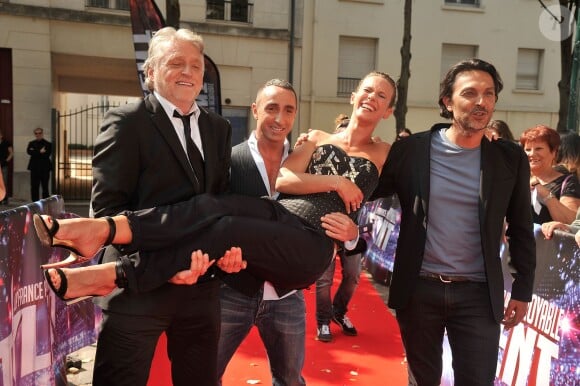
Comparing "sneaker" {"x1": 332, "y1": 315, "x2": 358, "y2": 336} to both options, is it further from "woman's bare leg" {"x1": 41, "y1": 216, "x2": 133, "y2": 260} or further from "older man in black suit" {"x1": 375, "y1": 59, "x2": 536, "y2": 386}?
"woman's bare leg" {"x1": 41, "y1": 216, "x2": 133, "y2": 260}

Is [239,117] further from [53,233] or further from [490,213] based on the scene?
[53,233]

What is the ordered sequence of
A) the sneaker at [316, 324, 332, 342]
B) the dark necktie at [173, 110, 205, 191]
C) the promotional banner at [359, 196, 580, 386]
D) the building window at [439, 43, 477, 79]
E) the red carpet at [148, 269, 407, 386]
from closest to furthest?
the dark necktie at [173, 110, 205, 191] < the promotional banner at [359, 196, 580, 386] < the red carpet at [148, 269, 407, 386] < the sneaker at [316, 324, 332, 342] < the building window at [439, 43, 477, 79]

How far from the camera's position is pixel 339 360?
14.8 ft

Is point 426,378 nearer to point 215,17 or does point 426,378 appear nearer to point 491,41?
point 215,17

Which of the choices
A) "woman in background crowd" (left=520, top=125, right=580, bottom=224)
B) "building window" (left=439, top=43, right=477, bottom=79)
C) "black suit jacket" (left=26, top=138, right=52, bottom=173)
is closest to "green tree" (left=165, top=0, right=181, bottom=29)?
"black suit jacket" (left=26, top=138, right=52, bottom=173)

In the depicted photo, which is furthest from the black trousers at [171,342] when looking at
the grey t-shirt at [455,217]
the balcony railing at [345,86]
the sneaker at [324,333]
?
the balcony railing at [345,86]

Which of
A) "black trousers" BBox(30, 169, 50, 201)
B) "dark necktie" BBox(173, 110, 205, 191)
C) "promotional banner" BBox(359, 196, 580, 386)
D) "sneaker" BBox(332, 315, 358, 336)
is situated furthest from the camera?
"black trousers" BBox(30, 169, 50, 201)

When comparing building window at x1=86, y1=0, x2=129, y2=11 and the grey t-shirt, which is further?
building window at x1=86, y1=0, x2=129, y2=11

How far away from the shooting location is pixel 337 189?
2584 millimetres

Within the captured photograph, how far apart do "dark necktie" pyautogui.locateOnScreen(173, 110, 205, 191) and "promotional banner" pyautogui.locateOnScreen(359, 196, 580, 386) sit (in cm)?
207

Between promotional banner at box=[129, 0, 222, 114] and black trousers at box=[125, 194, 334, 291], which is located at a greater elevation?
promotional banner at box=[129, 0, 222, 114]

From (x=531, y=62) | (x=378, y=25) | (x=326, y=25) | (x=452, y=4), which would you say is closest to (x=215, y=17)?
(x=326, y=25)

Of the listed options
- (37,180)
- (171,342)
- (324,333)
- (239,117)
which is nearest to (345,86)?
(239,117)

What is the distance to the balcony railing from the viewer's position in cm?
1842
